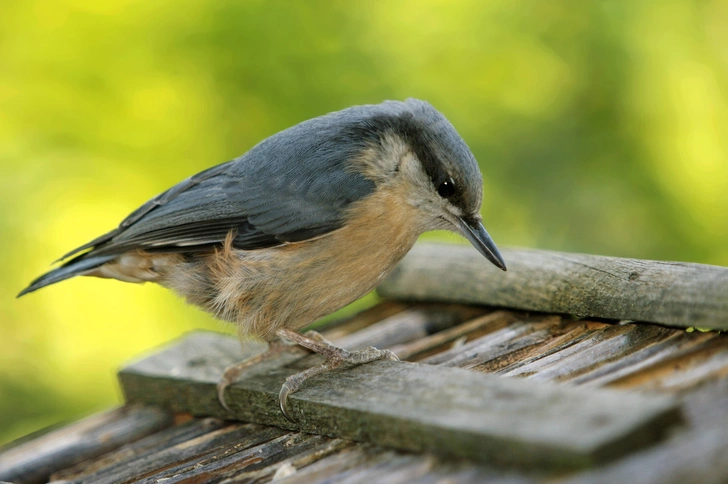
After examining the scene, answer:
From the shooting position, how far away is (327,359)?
2736 mm

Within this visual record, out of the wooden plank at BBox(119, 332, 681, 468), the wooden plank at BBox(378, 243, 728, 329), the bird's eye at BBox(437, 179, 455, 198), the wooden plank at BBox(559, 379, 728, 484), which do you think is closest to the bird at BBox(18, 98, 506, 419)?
the bird's eye at BBox(437, 179, 455, 198)

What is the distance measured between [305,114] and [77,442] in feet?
6.96

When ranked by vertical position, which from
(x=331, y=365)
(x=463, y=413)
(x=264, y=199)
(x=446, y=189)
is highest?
(x=264, y=199)

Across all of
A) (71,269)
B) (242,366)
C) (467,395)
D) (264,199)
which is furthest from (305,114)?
(467,395)

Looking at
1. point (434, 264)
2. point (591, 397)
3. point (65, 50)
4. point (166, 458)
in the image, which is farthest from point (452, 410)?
point (65, 50)

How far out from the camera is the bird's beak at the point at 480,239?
285 cm

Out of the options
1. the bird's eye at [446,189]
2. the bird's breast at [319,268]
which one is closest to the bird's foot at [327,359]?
the bird's breast at [319,268]

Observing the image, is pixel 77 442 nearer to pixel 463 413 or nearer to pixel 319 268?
pixel 319 268

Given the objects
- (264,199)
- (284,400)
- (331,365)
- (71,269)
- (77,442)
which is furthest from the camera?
(71,269)

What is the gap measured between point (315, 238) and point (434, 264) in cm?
69

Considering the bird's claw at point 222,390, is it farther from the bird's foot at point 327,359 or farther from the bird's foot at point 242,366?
the bird's foot at point 327,359

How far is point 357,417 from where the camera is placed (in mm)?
2018

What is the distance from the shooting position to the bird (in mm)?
2914

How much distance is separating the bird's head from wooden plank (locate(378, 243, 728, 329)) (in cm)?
21
